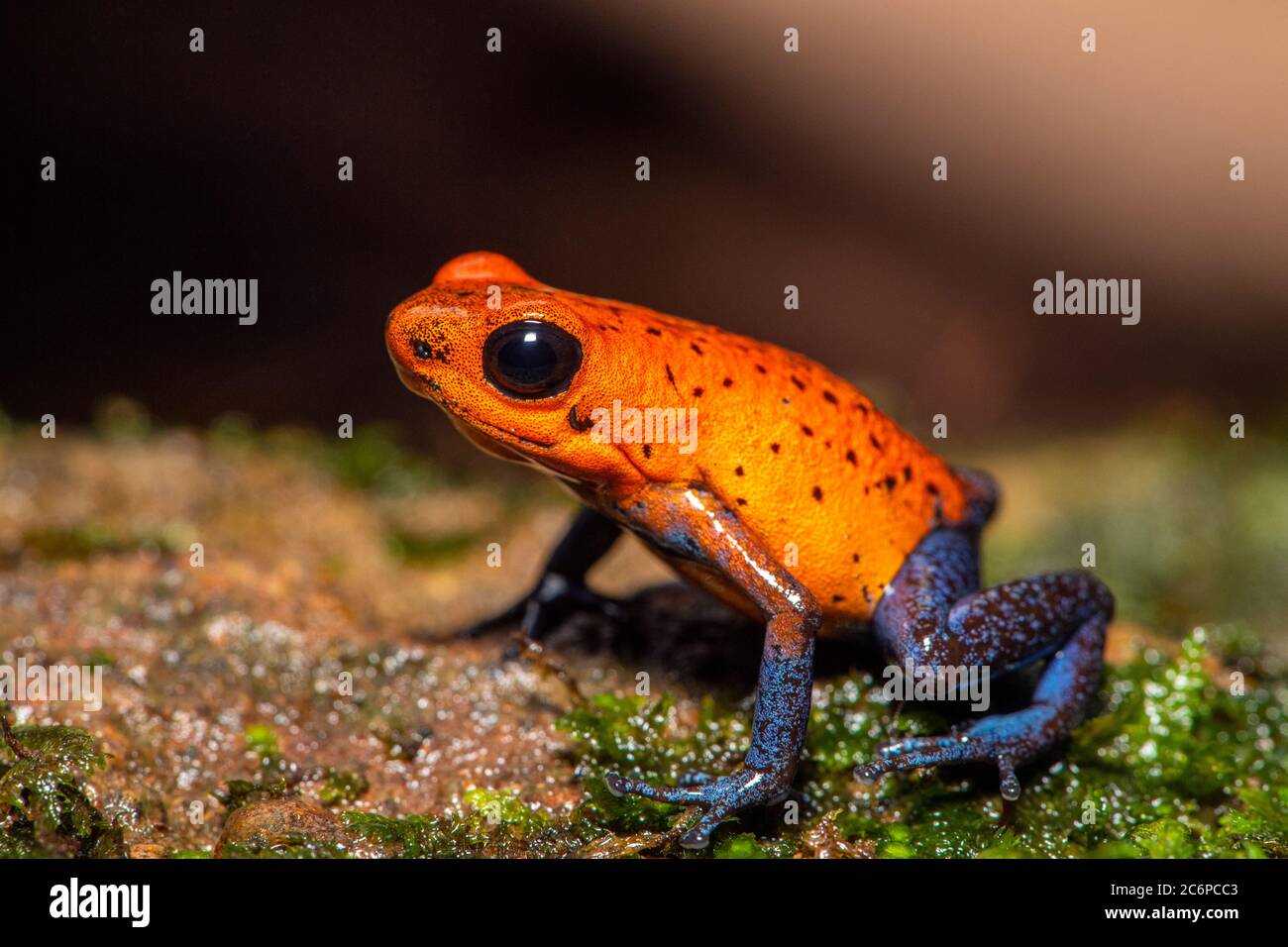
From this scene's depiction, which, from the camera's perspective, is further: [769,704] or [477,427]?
[477,427]

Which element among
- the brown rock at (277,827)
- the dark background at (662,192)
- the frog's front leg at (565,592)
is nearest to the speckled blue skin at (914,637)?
the frog's front leg at (565,592)

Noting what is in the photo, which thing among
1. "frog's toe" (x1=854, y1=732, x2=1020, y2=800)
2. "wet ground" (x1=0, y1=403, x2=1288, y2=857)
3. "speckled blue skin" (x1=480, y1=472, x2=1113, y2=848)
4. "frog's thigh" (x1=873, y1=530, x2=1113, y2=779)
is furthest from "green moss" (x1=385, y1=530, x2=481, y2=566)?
"frog's toe" (x1=854, y1=732, x2=1020, y2=800)

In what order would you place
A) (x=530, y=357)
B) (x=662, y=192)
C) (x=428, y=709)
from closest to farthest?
(x=530, y=357) < (x=428, y=709) < (x=662, y=192)

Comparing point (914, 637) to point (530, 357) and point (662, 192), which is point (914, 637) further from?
point (662, 192)

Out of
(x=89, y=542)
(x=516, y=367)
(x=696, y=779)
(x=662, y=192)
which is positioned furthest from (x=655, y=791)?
(x=662, y=192)
